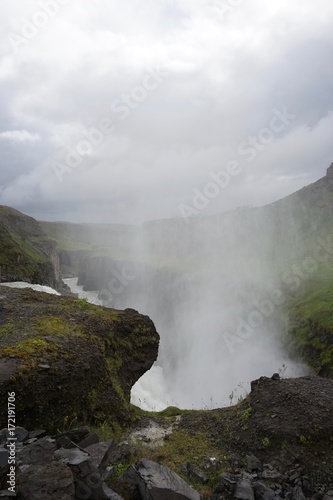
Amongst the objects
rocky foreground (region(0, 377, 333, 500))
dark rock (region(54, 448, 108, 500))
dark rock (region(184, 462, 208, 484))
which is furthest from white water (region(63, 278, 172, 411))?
dark rock (region(54, 448, 108, 500))

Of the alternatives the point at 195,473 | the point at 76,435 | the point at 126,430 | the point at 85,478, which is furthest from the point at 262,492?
the point at 126,430

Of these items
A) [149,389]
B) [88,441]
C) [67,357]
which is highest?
[67,357]

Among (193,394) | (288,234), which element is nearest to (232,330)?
(193,394)

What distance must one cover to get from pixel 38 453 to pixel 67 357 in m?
6.83

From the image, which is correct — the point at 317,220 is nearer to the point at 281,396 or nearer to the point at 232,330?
the point at 232,330

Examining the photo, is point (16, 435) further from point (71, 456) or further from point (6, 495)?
point (6, 495)

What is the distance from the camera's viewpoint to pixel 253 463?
1305 centimetres

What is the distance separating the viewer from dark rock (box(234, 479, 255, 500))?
981 centimetres

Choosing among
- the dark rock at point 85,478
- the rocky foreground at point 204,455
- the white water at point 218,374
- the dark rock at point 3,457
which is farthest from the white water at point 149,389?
the dark rock at point 3,457

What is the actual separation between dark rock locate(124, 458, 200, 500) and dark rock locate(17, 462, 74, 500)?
8.91 ft

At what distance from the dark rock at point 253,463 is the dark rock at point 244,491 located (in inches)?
99.7

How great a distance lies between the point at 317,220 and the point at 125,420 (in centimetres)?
15443

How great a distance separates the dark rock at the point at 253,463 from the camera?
12789 mm

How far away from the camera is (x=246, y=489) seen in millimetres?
10125
